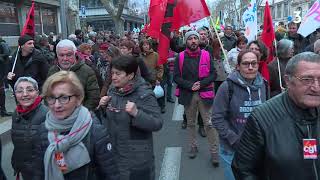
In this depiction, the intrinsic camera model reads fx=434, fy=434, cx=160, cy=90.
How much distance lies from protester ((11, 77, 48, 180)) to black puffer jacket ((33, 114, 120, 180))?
681 mm

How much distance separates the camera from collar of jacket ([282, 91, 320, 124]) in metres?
2.29

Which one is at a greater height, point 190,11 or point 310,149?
point 190,11

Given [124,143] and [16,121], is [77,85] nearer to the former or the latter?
[124,143]

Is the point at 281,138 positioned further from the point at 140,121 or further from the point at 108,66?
the point at 108,66

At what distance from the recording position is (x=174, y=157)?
21.2 ft

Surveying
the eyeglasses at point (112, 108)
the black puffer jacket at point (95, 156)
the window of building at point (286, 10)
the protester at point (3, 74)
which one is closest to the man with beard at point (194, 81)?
the eyeglasses at point (112, 108)

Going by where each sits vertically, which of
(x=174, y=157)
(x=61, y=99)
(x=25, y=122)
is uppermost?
(x=61, y=99)

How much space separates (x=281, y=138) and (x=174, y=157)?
14.0 feet

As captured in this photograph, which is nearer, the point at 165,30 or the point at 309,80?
the point at 309,80

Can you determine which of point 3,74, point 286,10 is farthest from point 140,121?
point 286,10

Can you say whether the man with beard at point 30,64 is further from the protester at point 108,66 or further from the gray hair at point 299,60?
the gray hair at point 299,60

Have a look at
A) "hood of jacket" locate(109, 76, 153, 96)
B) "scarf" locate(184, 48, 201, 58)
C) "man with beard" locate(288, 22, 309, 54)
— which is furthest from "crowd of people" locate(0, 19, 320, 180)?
"man with beard" locate(288, 22, 309, 54)

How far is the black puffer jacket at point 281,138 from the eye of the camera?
2.25 m

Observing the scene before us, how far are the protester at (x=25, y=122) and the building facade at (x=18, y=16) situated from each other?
1878cm
